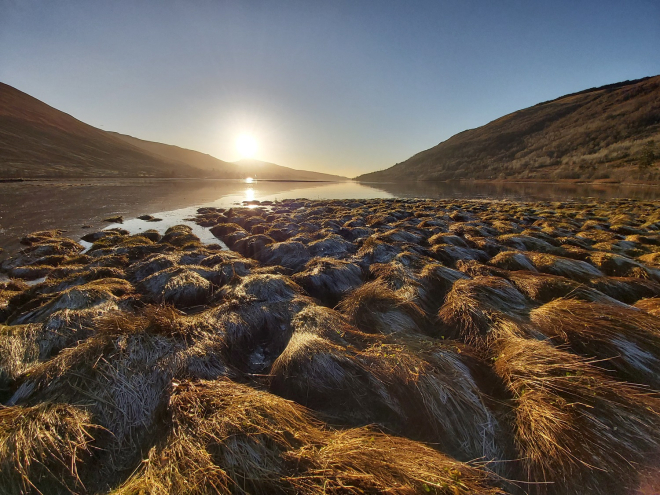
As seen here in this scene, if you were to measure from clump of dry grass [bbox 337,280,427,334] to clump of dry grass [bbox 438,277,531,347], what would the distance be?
620 millimetres

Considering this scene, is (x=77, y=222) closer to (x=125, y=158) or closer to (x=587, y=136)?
(x=587, y=136)

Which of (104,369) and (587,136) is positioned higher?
(587,136)

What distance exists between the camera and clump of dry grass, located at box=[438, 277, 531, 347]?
4699mm

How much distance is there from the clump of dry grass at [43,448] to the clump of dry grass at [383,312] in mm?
4189

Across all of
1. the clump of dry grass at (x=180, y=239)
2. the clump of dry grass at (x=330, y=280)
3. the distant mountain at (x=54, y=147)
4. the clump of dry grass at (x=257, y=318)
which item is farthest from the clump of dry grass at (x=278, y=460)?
the distant mountain at (x=54, y=147)

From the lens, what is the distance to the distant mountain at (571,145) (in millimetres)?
70062

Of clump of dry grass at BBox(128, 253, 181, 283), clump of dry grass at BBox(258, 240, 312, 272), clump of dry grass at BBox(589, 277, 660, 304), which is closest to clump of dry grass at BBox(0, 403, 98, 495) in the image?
clump of dry grass at BBox(128, 253, 181, 283)

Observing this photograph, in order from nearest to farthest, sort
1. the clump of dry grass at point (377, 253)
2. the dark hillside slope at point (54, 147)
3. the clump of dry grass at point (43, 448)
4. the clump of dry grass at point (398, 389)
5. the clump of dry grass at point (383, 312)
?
the clump of dry grass at point (43, 448) → the clump of dry grass at point (398, 389) → the clump of dry grass at point (383, 312) → the clump of dry grass at point (377, 253) → the dark hillside slope at point (54, 147)

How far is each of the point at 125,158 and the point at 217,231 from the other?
18211cm

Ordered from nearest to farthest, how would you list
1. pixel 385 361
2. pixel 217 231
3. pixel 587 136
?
pixel 385 361 → pixel 217 231 → pixel 587 136

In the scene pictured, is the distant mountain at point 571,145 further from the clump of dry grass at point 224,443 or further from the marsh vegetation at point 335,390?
the clump of dry grass at point 224,443

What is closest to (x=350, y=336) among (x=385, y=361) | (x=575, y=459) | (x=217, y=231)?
(x=385, y=361)

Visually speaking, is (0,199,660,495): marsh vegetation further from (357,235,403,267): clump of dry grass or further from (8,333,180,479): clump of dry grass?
(357,235,403,267): clump of dry grass

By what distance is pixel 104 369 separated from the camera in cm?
342
